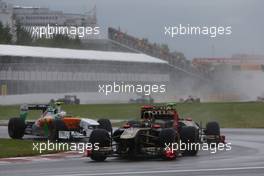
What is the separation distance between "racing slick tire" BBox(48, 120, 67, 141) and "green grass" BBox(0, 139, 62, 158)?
85 cm

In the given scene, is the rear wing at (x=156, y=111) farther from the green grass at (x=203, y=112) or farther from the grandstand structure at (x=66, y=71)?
the grandstand structure at (x=66, y=71)

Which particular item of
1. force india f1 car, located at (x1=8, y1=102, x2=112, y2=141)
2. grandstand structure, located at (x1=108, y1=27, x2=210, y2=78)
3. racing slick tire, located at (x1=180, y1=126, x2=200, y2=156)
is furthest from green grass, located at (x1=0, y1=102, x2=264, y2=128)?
racing slick tire, located at (x1=180, y1=126, x2=200, y2=156)

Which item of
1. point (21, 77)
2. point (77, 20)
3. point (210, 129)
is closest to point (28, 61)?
point (21, 77)

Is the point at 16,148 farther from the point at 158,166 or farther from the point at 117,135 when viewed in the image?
the point at 158,166

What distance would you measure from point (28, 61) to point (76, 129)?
3618 cm

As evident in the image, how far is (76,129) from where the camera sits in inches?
1147

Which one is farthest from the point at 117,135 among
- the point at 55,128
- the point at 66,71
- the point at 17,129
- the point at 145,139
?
the point at 66,71

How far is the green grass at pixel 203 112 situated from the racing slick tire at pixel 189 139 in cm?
2037

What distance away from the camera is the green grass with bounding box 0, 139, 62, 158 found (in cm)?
2442

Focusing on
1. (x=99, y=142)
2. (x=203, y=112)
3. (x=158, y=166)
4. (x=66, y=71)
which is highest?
(x=66, y=71)

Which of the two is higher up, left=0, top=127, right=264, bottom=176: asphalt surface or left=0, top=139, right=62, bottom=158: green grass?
left=0, top=139, right=62, bottom=158: green grass

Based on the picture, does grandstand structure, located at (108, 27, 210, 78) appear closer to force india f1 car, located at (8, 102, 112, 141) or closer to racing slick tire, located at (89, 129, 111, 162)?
force india f1 car, located at (8, 102, 112, 141)

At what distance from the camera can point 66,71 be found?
64.9m

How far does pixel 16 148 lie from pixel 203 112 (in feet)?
86.6
